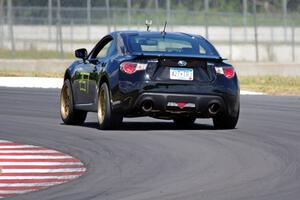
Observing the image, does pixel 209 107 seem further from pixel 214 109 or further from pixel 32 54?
pixel 32 54

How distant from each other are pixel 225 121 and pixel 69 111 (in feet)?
8.71

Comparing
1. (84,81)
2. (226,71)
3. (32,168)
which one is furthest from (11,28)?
(32,168)

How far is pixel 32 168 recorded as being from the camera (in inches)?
502

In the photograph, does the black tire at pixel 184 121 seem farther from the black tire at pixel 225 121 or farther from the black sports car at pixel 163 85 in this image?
the black sports car at pixel 163 85

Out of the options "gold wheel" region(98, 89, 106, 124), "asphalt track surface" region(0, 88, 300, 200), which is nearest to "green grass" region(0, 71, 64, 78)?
"asphalt track surface" region(0, 88, 300, 200)

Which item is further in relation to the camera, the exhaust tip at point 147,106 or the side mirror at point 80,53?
the side mirror at point 80,53

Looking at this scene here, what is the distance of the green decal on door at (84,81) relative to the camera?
18031mm

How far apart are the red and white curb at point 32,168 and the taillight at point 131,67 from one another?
7.03 feet

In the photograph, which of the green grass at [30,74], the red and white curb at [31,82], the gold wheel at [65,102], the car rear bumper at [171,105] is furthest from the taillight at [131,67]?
the green grass at [30,74]

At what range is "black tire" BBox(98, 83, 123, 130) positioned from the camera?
1680 cm

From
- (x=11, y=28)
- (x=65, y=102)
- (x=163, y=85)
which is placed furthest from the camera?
(x=11, y=28)

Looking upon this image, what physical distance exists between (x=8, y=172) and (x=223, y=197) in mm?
2997

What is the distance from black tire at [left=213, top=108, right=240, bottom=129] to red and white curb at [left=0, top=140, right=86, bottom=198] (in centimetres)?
331

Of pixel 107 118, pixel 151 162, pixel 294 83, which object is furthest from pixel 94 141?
pixel 294 83
